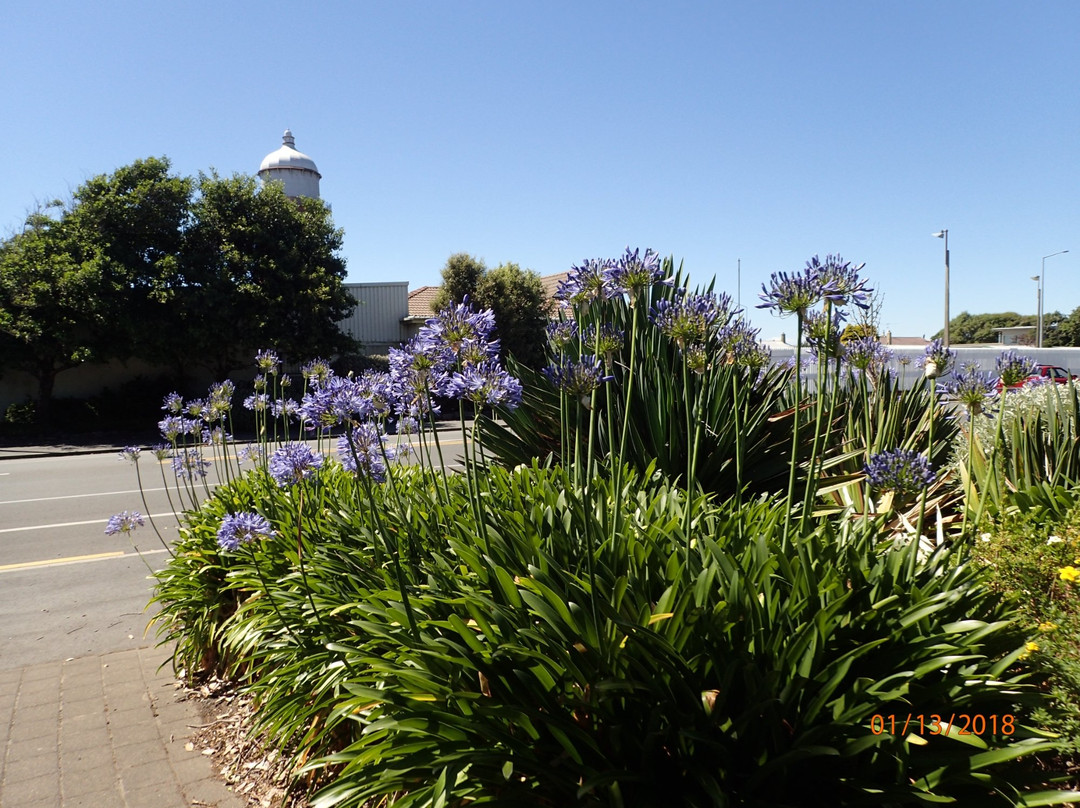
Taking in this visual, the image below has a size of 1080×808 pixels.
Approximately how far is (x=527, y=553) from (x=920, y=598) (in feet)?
4.90

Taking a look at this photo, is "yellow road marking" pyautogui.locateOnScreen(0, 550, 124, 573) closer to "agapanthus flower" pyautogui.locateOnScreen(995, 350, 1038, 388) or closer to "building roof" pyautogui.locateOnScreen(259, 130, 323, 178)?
"agapanthus flower" pyautogui.locateOnScreen(995, 350, 1038, 388)

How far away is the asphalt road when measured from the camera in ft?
18.3

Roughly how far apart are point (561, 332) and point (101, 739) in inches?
129

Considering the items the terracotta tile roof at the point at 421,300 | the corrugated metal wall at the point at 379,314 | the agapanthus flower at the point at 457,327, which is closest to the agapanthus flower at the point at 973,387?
the agapanthus flower at the point at 457,327

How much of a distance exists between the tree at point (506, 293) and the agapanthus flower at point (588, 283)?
26.6 metres

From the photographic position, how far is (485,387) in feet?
10.1

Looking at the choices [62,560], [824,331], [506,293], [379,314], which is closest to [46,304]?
[379,314]

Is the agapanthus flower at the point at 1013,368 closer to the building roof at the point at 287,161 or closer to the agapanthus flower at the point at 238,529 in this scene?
the agapanthus flower at the point at 238,529

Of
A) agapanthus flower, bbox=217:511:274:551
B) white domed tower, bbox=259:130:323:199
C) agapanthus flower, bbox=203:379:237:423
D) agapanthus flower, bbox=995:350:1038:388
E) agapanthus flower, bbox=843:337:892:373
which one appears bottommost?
agapanthus flower, bbox=217:511:274:551

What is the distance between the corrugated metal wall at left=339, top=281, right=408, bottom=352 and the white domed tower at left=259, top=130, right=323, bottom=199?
5.92 metres

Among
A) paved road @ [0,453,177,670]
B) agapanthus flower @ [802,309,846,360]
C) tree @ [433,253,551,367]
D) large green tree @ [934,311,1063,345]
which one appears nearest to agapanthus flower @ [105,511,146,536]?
paved road @ [0,453,177,670]

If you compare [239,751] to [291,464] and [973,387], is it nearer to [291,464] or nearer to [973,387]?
[291,464]

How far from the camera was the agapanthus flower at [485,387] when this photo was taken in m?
3.07
